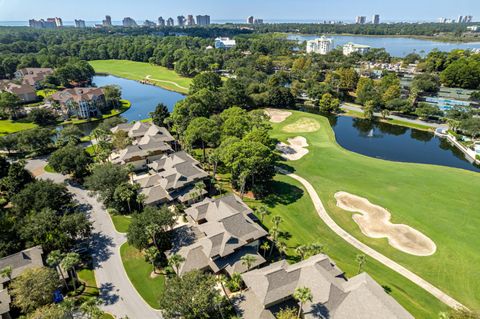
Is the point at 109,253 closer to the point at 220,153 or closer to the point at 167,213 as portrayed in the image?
the point at 167,213

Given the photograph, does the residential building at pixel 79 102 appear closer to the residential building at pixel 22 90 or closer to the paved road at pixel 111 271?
the residential building at pixel 22 90

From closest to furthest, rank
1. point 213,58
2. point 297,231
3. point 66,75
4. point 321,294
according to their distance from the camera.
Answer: point 321,294 < point 297,231 < point 66,75 < point 213,58

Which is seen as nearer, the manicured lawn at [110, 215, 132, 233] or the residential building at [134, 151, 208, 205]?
the manicured lawn at [110, 215, 132, 233]

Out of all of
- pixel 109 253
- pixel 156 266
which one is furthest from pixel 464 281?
pixel 109 253

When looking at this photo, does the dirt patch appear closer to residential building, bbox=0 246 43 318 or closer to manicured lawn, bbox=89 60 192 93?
manicured lawn, bbox=89 60 192 93

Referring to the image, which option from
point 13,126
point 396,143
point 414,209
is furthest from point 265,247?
point 13,126

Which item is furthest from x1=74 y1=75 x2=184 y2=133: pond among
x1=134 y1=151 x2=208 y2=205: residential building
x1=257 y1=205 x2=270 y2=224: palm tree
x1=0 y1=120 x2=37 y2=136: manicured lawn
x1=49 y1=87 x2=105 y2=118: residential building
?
x1=257 y1=205 x2=270 y2=224: palm tree

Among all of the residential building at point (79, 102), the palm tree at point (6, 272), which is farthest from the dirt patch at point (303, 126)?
the palm tree at point (6, 272)
